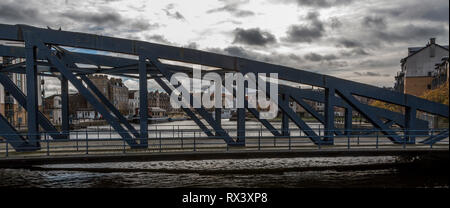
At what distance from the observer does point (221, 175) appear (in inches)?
522

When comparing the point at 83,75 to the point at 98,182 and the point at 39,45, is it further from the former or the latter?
the point at 98,182

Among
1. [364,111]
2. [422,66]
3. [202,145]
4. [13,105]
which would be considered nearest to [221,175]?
[202,145]

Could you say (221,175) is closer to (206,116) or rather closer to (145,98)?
(206,116)

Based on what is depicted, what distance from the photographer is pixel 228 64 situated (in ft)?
42.1

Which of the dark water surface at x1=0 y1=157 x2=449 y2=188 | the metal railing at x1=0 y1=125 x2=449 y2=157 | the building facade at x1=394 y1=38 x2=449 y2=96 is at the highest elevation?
the building facade at x1=394 y1=38 x2=449 y2=96

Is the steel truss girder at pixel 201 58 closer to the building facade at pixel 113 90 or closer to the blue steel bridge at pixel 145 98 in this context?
the blue steel bridge at pixel 145 98

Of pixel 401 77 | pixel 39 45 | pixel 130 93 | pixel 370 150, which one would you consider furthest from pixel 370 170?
pixel 130 93

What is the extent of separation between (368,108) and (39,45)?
16.8 metres

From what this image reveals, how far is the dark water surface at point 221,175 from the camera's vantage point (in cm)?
1193

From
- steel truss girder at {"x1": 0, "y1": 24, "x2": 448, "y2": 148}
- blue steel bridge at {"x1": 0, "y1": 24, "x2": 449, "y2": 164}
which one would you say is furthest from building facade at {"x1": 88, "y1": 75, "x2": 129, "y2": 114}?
steel truss girder at {"x1": 0, "y1": 24, "x2": 448, "y2": 148}

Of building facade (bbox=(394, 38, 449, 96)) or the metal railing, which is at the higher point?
building facade (bbox=(394, 38, 449, 96))

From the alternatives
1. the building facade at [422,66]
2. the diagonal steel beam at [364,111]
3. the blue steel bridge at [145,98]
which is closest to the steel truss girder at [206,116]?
the blue steel bridge at [145,98]

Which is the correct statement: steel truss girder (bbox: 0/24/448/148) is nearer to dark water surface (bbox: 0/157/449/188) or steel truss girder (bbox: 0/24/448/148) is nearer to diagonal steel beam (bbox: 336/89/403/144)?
diagonal steel beam (bbox: 336/89/403/144)

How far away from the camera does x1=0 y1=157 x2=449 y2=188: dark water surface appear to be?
470 inches
